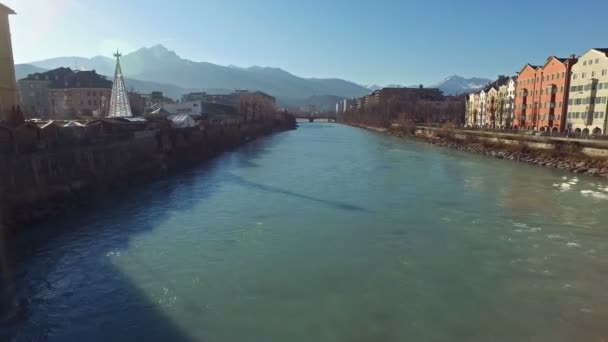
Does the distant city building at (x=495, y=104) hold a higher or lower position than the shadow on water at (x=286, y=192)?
higher

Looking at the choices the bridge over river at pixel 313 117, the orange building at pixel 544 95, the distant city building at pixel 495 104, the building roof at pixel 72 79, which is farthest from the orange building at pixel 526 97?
the bridge over river at pixel 313 117

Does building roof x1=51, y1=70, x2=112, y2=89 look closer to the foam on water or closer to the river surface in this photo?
the river surface

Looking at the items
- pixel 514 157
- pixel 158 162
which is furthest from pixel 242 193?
pixel 514 157

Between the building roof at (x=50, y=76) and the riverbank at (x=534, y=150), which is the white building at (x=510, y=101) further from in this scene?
the building roof at (x=50, y=76)

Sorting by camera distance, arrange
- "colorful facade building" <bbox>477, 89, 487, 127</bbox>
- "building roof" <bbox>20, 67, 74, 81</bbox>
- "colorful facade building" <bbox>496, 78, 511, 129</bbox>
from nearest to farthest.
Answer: "colorful facade building" <bbox>496, 78, 511, 129</bbox> → "building roof" <bbox>20, 67, 74, 81</bbox> → "colorful facade building" <bbox>477, 89, 487, 127</bbox>

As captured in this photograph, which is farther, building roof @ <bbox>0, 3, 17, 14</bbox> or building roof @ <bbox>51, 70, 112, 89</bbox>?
building roof @ <bbox>51, 70, 112, 89</bbox>

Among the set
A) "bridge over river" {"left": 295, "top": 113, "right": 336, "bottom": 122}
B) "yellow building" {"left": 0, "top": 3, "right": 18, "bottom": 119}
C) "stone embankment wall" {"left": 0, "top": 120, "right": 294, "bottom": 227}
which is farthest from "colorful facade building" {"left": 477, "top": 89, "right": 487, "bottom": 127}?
"bridge over river" {"left": 295, "top": 113, "right": 336, "bottom": 122}
